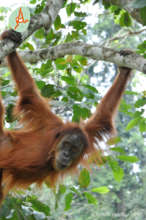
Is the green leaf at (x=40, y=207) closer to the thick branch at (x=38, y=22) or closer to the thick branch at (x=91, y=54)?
the thick branch at (x=91, y=54)

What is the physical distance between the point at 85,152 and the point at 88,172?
0.58 metres

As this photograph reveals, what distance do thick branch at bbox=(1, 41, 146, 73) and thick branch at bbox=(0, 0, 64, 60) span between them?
15.0 inches

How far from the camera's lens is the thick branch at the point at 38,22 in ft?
9.48

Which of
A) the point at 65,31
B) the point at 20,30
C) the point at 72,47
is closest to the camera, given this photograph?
the point at 20,30

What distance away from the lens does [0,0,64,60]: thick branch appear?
9.48 feet

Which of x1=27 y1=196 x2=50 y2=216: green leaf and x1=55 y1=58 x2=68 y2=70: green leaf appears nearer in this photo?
x1=27 y1=196 x2=50 y2=216: green leaf

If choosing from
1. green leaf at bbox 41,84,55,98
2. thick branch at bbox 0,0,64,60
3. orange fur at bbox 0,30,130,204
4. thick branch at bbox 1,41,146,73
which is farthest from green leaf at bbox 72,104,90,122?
thick branch at bbox 0,0,64,60

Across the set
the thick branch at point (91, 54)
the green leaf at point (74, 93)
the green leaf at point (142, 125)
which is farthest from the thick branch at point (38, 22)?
the green leaf at point (142, 125)

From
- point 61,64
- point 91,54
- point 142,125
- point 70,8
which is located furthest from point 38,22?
point 142,125

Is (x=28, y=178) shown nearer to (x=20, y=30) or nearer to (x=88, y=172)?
(x=88, y=172)

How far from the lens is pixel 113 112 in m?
3.88

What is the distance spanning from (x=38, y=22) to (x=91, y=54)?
636 millimetres

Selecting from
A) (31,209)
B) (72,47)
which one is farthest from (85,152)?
(72,47)

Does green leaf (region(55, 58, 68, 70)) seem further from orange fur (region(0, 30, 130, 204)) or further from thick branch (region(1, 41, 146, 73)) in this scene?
orange fur (region(0, 30, 130, 204))
